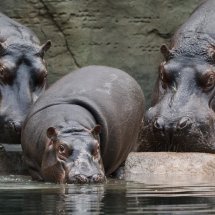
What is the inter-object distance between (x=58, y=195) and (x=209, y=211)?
162 centimetres

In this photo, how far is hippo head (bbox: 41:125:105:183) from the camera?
30.1 ft

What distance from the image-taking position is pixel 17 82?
501 inches

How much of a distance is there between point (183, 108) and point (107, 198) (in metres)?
5.23

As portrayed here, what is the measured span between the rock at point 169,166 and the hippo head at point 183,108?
1.26 metres

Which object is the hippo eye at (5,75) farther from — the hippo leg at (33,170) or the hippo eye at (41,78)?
the hippo leg at (33,170)

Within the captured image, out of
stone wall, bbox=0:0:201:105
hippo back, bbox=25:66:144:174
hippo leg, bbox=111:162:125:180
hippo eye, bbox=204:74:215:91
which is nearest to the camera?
hippo back, bbox=25:66:144:174

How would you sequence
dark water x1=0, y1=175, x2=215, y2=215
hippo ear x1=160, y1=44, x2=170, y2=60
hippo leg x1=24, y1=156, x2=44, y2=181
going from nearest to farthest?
1. dark water x1=0, y1=175, x2=215, y2=215
2. hippo leg x1=24, y1=156, x2=44, y2=181
3. hippo ear x1=160, y1=44, x2=170, y2=60

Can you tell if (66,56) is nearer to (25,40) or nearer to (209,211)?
(25,40)

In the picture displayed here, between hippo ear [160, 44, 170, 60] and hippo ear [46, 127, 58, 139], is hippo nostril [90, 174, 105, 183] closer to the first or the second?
hippo ear [46, 127, 58, 139]

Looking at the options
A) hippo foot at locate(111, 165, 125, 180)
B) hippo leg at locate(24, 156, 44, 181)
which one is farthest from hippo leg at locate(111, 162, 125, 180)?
hippo leg at locate(24, 156, 44, 181)

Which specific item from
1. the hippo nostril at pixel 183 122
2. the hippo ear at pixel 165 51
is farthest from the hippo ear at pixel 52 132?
the hippo ear at pixel 165 51

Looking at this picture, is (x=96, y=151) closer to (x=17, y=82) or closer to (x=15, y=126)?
(x=15, y=126)

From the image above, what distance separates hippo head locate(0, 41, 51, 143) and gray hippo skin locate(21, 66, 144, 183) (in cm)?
132

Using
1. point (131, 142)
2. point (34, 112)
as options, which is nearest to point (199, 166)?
point (131, 142)
